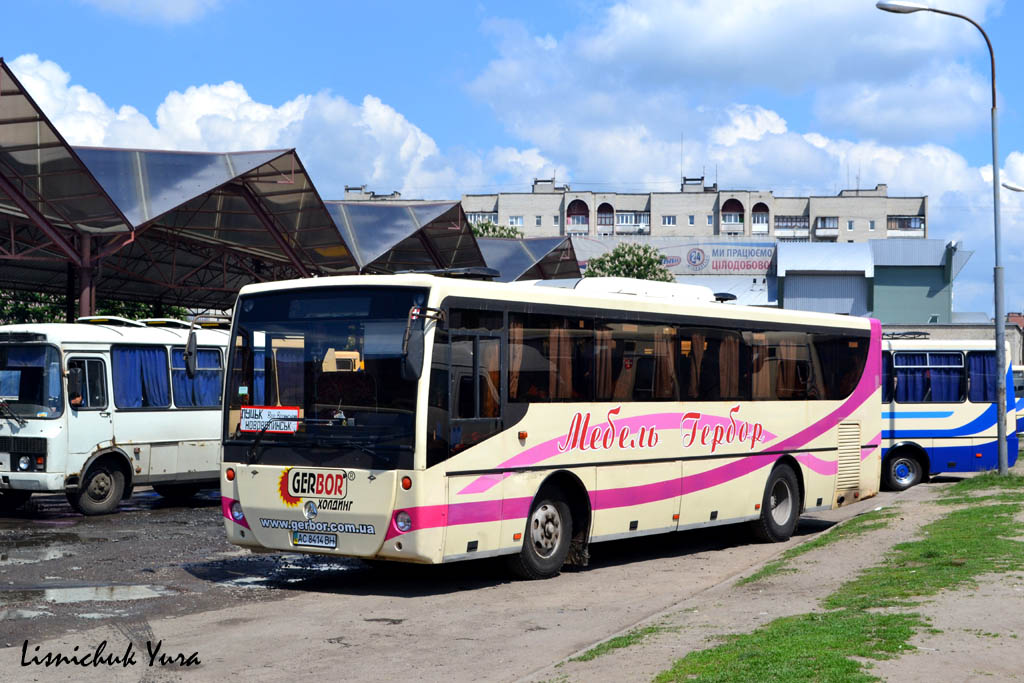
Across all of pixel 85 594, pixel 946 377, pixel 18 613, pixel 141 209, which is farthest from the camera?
pixel 141 209

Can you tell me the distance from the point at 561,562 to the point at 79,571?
16.3 feet

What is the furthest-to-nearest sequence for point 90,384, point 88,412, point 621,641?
point 90,384 < point 88,412 < point 621,641

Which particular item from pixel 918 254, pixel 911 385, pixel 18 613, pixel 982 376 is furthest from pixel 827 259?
pixel 18 613

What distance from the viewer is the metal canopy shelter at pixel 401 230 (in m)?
38.8

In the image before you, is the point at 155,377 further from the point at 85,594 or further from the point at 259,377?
the point at 85,594

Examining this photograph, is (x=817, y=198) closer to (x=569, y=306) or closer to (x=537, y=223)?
(x=537, y=223)

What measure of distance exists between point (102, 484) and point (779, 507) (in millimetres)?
10055

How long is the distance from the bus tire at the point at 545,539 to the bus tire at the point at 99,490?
8.82 m

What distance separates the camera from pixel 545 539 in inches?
516

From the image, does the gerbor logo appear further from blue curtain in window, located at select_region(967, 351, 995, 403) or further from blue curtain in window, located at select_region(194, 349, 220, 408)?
blue curtain in window, located at select_region(194, 349, 220, 408)

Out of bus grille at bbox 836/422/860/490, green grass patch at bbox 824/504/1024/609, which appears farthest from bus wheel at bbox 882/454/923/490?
green grass patch at bbox 824/504/1024/609

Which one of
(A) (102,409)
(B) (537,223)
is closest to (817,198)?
(B) (537,223)

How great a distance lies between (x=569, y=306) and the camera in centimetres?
1352

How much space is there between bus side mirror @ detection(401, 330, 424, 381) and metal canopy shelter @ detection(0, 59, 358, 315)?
15000 millimetres
